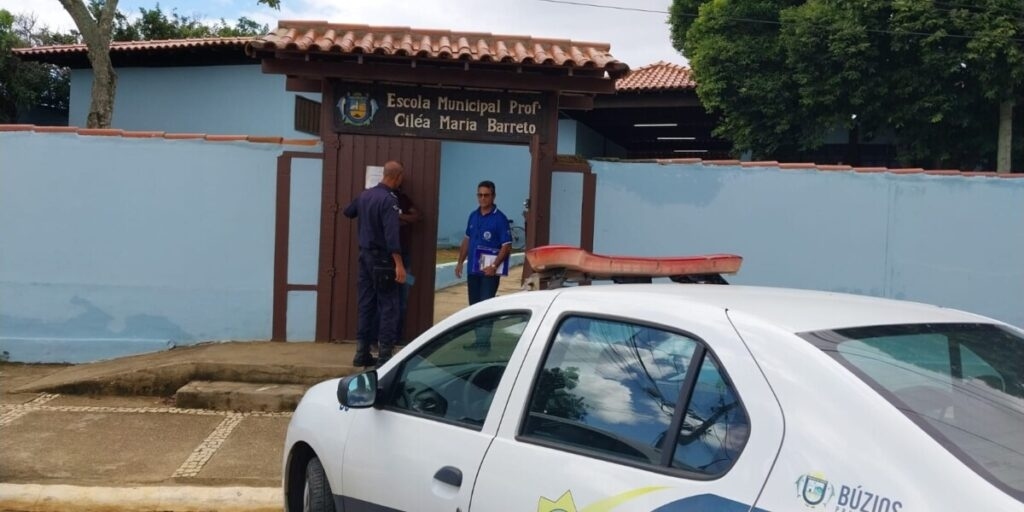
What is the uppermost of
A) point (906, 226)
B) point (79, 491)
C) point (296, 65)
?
point (296, 65)

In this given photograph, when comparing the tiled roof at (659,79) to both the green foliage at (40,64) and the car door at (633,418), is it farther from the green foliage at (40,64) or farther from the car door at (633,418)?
the car door at (633,418)

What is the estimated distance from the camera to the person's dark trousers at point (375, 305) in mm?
7176

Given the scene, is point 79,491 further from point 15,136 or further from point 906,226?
point 906,226

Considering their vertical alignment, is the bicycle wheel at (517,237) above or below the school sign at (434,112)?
below

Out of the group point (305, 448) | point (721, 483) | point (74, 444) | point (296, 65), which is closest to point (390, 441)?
point (305, 448)

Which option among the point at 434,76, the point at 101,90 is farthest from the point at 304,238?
the point at 101,90

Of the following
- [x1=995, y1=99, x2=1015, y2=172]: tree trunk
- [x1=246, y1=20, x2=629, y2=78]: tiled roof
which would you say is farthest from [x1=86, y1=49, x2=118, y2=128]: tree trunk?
[x1=995, y1=99, x2=1015, y2=172]: tree trunk

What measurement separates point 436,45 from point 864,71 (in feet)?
32.2

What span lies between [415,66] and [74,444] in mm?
4088

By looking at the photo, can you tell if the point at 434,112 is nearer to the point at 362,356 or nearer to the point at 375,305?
the point at 375,305

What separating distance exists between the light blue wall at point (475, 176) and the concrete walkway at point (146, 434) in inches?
469

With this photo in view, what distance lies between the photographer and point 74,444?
5.96 meters

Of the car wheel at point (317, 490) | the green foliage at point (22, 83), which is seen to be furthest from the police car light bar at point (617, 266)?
the green foliage at point (22, 83)

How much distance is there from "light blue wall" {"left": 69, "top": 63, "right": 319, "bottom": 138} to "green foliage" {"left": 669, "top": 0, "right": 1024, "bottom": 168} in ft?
27.2
